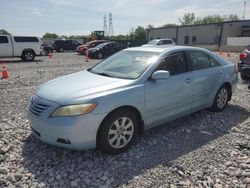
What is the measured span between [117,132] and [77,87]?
890 mm

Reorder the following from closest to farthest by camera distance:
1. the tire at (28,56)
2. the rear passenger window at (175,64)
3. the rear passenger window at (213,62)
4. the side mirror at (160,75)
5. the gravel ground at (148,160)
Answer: the gravel ground at (148,160)
the side mirror at (160,75)
the rear passenger window at (175,64)
the rear passenger window at (213,62)
the tire at (28,56)

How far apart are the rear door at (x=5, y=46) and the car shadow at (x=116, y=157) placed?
49.1 ft

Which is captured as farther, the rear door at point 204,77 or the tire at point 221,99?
the tire at point 221,99

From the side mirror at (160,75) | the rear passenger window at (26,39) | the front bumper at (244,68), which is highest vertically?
the rear passenger window at (26,39)

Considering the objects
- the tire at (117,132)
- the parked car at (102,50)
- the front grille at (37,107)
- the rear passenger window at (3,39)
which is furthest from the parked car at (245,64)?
the rear passenger window at (3,39)

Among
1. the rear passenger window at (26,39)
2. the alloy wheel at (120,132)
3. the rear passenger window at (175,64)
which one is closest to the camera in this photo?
the alloy wheel at (120,132)

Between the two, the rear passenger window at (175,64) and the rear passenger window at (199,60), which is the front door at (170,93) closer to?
the rear passenger window at (175,64)

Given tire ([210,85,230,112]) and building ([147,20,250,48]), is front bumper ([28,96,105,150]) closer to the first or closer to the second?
tire ([210,85,230,112])

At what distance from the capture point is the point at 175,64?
456 centimetres

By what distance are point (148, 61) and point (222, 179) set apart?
2121 mm

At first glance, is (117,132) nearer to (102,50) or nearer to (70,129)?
(70,129)

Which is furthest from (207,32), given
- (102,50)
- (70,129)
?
(70,129)

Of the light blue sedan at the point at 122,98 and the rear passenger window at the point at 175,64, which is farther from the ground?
the rear passenger window at the point at 175,64

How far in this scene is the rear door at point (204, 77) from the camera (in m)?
4.87
